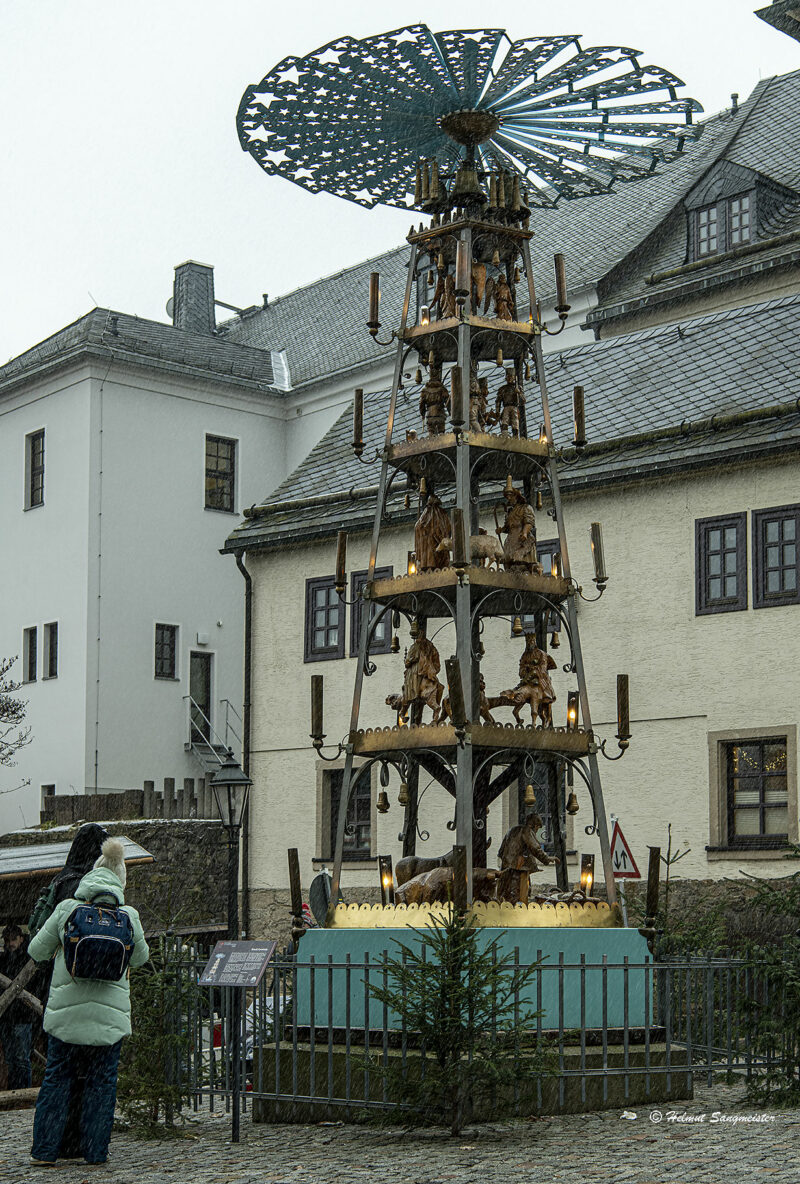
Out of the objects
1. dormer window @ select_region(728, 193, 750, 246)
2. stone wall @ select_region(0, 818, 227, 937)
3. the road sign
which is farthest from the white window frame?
the road sign

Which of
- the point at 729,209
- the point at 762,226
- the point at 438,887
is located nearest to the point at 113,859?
the point at 438,887

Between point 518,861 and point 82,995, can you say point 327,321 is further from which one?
point 82,995

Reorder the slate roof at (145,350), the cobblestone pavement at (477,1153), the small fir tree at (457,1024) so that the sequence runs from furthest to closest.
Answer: the slate roof at (145,350) < the small fir tree at (457,1024) < the cobblestone pavement at (477,1153)

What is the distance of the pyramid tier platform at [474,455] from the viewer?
13.1 meters

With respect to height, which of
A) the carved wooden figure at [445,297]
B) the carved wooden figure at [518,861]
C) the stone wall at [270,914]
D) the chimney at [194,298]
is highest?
the chimney at [194,298]

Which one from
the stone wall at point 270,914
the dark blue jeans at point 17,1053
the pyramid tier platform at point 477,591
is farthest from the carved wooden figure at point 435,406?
the stone wall at point 270,914

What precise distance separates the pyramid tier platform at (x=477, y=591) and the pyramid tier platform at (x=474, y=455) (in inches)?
38.5

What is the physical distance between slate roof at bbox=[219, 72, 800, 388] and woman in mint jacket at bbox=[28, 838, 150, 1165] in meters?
21.0

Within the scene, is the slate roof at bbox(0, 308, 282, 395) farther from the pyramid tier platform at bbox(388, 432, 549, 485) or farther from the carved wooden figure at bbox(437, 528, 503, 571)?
the carved wooden figure at bbox(437, 528, 503, 571)

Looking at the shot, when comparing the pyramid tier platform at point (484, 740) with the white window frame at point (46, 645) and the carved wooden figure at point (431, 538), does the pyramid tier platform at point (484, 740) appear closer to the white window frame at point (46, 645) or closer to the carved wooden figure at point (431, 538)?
the carved wooden figure at point (431, 538)

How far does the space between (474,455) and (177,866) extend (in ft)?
50.4

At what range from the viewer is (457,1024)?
1038cm

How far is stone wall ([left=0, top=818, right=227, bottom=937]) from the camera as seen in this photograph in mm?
25734

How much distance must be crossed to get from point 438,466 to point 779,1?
22.5 metres
